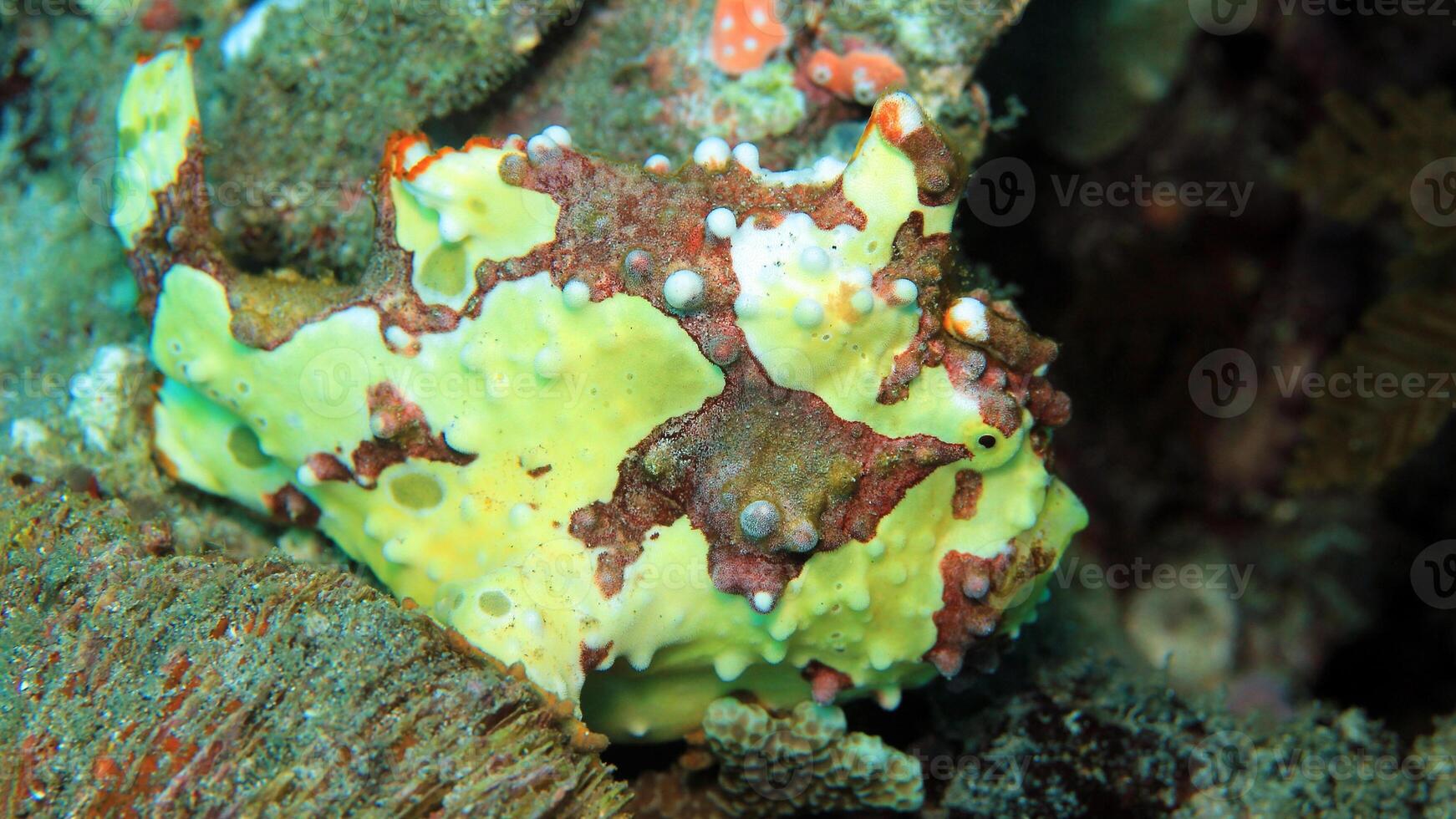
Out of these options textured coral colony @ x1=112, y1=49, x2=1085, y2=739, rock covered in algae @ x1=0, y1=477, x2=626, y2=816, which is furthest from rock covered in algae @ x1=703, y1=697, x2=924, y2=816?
rock covered in algae @ x1=0, y1=477, x2=626, y2=816

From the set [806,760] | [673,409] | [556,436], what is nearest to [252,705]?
[556,436]

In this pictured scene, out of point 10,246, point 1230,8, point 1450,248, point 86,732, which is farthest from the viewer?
point 1230,8

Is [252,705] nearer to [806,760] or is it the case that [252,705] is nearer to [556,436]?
[556,436]

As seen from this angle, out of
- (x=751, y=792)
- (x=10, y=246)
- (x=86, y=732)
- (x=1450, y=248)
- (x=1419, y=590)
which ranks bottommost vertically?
(x=1419, y=590)

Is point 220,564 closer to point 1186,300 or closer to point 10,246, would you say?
point 10,246

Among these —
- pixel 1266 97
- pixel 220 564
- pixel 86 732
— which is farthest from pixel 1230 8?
pixel 86 732

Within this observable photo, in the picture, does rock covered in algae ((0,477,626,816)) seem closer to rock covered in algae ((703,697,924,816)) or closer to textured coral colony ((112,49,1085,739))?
textured coral colony ((112,49,1085,739))
